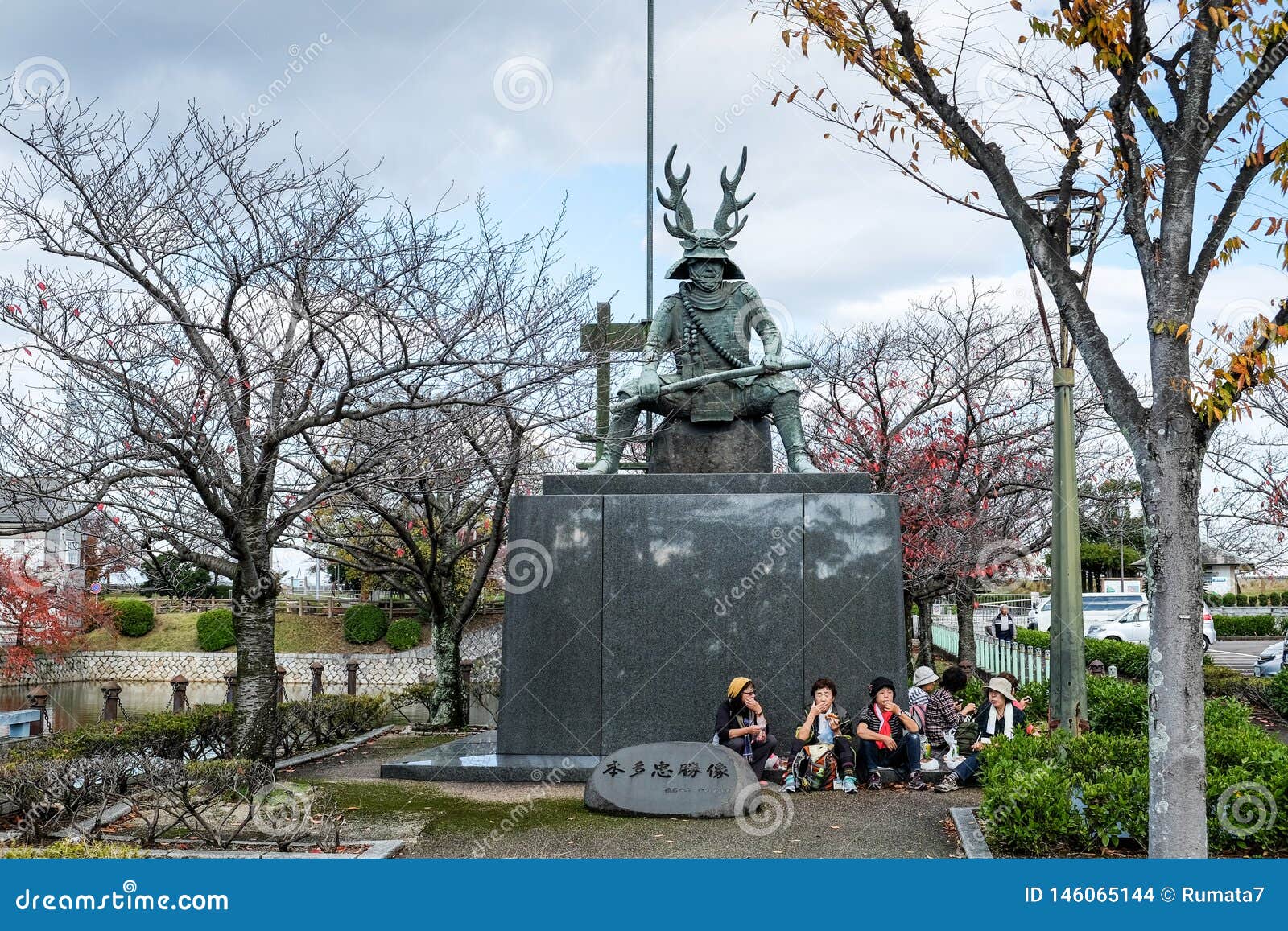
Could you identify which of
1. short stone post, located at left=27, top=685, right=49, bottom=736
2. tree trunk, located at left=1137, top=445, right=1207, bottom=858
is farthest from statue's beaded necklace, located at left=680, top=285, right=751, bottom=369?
short stone post, located at left=27, top=685, right=49, bottom=736

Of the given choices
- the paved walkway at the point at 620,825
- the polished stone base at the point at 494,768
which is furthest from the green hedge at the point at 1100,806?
the polished stone base at the point at 494,768

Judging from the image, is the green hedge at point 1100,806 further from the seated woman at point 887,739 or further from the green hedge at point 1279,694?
the green hedge at point 1279,694

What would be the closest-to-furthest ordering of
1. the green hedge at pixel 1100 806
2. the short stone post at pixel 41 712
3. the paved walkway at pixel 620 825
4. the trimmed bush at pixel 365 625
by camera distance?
the green hedge at pixel 1100 806 < the paved walkway at pixel 620 825 < the short stone post at pixel 41 712 < the trimmed bush at pixel 365 625

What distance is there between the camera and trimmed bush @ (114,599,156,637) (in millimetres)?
36281

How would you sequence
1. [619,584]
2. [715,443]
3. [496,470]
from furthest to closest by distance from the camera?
[496,470] → [715,443] → [619,584]

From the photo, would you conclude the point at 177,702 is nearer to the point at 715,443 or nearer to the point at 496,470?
the point at 496,470

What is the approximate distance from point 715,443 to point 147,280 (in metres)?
5.87

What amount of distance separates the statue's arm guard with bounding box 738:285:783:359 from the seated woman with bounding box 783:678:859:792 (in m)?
3.94

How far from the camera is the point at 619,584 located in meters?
10.3

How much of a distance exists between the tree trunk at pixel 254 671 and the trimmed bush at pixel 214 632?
28081 mm

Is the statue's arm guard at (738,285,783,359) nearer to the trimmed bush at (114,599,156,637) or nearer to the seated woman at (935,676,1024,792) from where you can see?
the seated woman at (935,676,1024,792)

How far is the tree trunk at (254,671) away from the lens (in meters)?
9.66

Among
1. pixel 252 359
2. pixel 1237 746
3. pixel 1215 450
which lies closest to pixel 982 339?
pixel 1215 450

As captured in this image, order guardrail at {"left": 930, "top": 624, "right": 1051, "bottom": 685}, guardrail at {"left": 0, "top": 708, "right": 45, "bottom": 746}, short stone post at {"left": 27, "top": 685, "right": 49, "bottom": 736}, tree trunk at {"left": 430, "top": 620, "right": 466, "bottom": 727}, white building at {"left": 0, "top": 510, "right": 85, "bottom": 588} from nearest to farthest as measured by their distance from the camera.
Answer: guardrail at {"left": 0, "top": 708, "right": 45, "bottom": 746} < short stone post at {"left": 27, "top": 685, "right": 49, "bottom": 736} < tree trunk at {"left": 430, "top": 620, "right": 466, "bottom": 727} < guardrail at {"left": 930, "top": 624, "right": 1051, "bottom": 685} < white building at {"left": 0, "top": 510, "right": 85, "bottom": 588}
